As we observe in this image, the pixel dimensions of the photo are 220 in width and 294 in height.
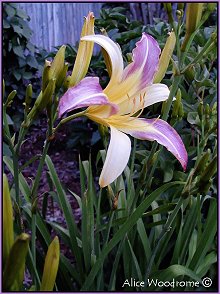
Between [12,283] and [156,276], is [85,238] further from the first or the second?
[12,283]

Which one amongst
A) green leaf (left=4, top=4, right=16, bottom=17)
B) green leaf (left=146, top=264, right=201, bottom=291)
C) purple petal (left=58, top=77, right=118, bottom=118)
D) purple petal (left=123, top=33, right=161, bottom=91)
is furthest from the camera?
green leaf (left=4, top=4, right=16, bottom=17)

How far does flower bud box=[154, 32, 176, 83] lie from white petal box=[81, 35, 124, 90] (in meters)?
0.08

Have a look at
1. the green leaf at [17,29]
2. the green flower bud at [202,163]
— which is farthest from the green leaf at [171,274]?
the green leaf at [17,29]

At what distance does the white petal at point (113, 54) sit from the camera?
24.4 inches

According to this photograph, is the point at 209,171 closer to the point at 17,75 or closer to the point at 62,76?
the point at 62,76

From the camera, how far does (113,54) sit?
2.10 feet

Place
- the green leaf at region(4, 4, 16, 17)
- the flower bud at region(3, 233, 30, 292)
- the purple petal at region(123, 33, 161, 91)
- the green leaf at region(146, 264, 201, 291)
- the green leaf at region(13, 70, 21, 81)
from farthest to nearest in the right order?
the green leaf at region(13, 70, 21, 81)
the green leaf at region(4, 4, 16, 17)
the green leaf at region(146, 264, 201, 291)
the purple petal at region(123, 33, 161, 91)
the flower bud at region(3, 233, 30, 292)

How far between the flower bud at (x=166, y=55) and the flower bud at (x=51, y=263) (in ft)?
1.14

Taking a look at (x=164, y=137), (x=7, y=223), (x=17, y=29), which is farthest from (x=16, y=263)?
(x=17, y=29)

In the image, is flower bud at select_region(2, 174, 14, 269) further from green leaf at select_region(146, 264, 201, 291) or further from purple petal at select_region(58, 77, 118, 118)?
A: green leaf at select_region(146, 264, 201, 291)

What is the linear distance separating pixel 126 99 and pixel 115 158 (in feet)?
0.47

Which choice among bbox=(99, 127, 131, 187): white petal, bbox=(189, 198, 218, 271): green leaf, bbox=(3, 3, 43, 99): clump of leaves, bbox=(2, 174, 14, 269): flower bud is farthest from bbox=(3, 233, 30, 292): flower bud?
bbox=(3, 3, 43, 99): clump of leaves

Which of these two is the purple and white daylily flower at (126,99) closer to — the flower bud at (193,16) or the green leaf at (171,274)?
the flower bud at (193,16)

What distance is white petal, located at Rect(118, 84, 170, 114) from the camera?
674 mm
